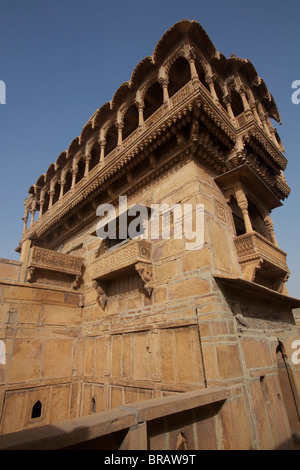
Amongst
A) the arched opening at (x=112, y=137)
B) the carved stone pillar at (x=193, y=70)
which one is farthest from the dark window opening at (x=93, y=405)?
the arched opening at (x=112, y=137)

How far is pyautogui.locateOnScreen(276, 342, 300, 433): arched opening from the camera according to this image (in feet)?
19.1

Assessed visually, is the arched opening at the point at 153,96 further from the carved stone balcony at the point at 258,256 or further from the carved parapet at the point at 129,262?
the carved stone balcony at the point at 258,256

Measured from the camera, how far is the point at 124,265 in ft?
19.8

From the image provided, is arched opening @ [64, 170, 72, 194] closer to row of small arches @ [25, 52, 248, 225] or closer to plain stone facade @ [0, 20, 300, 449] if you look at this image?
row of small arches @ [25, 52, 248, 225]

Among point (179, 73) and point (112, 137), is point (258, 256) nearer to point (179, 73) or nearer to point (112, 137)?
point (179, 73)

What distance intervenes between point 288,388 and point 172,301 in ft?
12.0

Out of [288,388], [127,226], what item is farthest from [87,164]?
[288,388]

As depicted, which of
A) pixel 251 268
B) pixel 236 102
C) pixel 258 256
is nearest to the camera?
pixel 258 256

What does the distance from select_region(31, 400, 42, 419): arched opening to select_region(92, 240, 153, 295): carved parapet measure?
3.62 metres

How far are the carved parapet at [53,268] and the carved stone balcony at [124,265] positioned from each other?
1598mm

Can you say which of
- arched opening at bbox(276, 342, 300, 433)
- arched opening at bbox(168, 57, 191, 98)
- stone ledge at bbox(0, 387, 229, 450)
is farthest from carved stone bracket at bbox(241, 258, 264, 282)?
arched opening at bbox(168, 57, 191, 98)

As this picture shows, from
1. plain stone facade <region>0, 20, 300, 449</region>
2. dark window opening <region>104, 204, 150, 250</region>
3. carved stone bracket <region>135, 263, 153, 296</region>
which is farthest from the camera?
dark window opening <region>104, 204, 150, 250</region>

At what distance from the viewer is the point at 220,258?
529cm

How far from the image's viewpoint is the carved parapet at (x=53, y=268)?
770 centimetres
